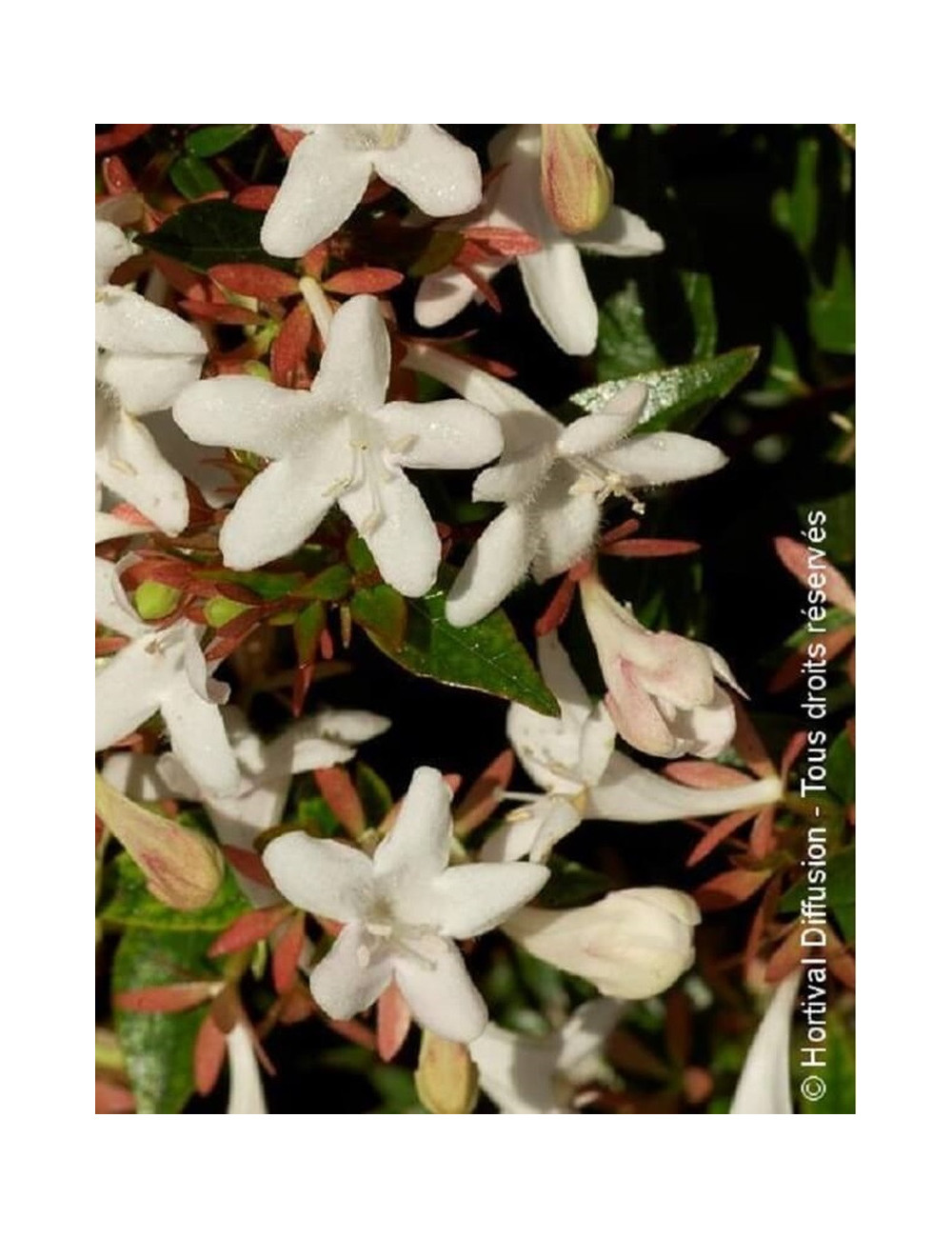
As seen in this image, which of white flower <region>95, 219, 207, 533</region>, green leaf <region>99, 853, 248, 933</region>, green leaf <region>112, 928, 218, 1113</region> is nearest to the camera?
white flower <region>95, 219, 207, 533</region>

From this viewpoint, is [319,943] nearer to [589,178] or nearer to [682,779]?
[682,779]

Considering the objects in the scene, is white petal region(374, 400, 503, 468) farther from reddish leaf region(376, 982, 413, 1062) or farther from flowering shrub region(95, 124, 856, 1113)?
reddish leaf region(376, 982, 413, 1062)

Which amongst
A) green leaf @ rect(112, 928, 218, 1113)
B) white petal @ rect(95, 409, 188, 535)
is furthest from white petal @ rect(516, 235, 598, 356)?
green leaf @ rect(112, 928, 218, 1113)

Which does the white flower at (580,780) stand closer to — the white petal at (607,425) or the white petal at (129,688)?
the white petal at (607,425)

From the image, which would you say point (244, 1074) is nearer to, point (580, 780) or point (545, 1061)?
point (545, 1061)

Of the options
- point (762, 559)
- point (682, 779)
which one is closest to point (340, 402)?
point (682, 779)

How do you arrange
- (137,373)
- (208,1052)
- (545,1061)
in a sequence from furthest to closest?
(545,1061) < (208,1052) < (137,373)

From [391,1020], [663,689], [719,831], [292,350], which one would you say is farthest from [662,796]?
[292,350]
